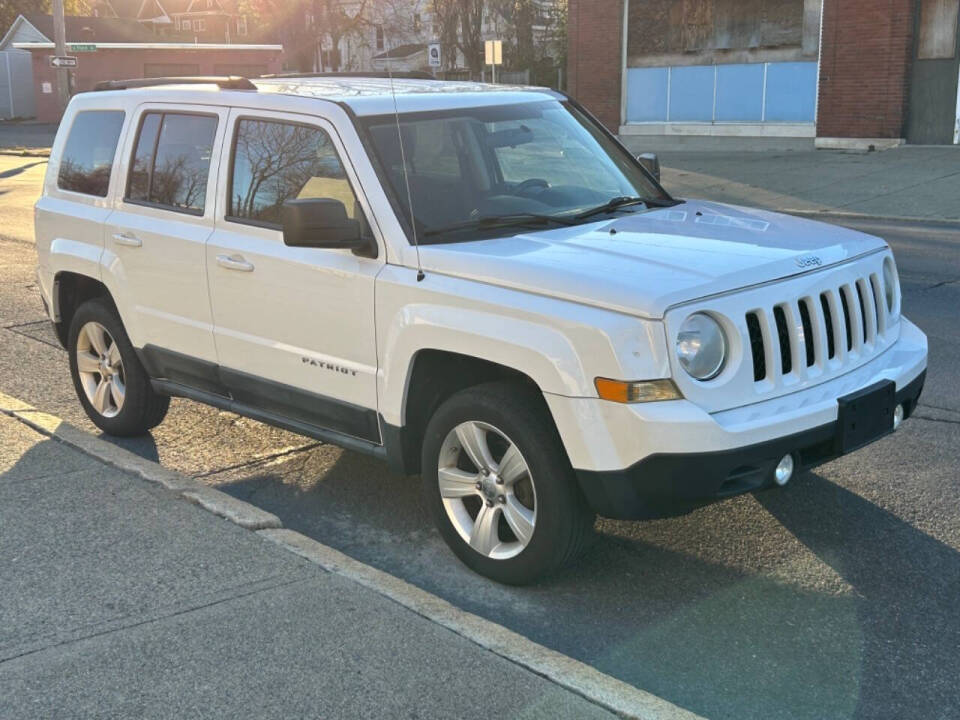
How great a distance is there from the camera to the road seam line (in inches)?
128

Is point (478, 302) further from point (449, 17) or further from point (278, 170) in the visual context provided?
point (449, 17)

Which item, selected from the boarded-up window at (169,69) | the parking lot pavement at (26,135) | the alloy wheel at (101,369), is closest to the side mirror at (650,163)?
the alloy wheel at (101,369)

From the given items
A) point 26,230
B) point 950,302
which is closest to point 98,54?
point 26,230

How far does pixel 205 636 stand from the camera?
12.0 ft

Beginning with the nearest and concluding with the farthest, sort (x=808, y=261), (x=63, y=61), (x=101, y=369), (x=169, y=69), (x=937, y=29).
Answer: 1. (x=808, y=261)
2. (x=101, y=369)
3. (x=937, y=29)
4. (x=63, y=61)
5. (x=169, y=69)

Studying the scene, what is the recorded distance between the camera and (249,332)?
520cm

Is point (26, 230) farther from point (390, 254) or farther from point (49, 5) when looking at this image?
point (49, 5)

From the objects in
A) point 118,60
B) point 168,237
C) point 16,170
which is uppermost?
point 118,60

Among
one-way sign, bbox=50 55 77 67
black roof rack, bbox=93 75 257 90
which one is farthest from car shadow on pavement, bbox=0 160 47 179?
black roof rack, bbox=93 75 257 90

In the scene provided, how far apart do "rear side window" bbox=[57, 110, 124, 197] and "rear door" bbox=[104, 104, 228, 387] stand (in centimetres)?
20

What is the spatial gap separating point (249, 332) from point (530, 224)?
1418 mm

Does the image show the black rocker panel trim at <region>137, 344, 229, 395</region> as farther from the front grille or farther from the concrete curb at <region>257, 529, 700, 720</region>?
the front grille

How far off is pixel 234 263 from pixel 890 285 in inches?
115

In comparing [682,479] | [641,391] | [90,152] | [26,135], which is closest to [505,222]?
[641,391]
